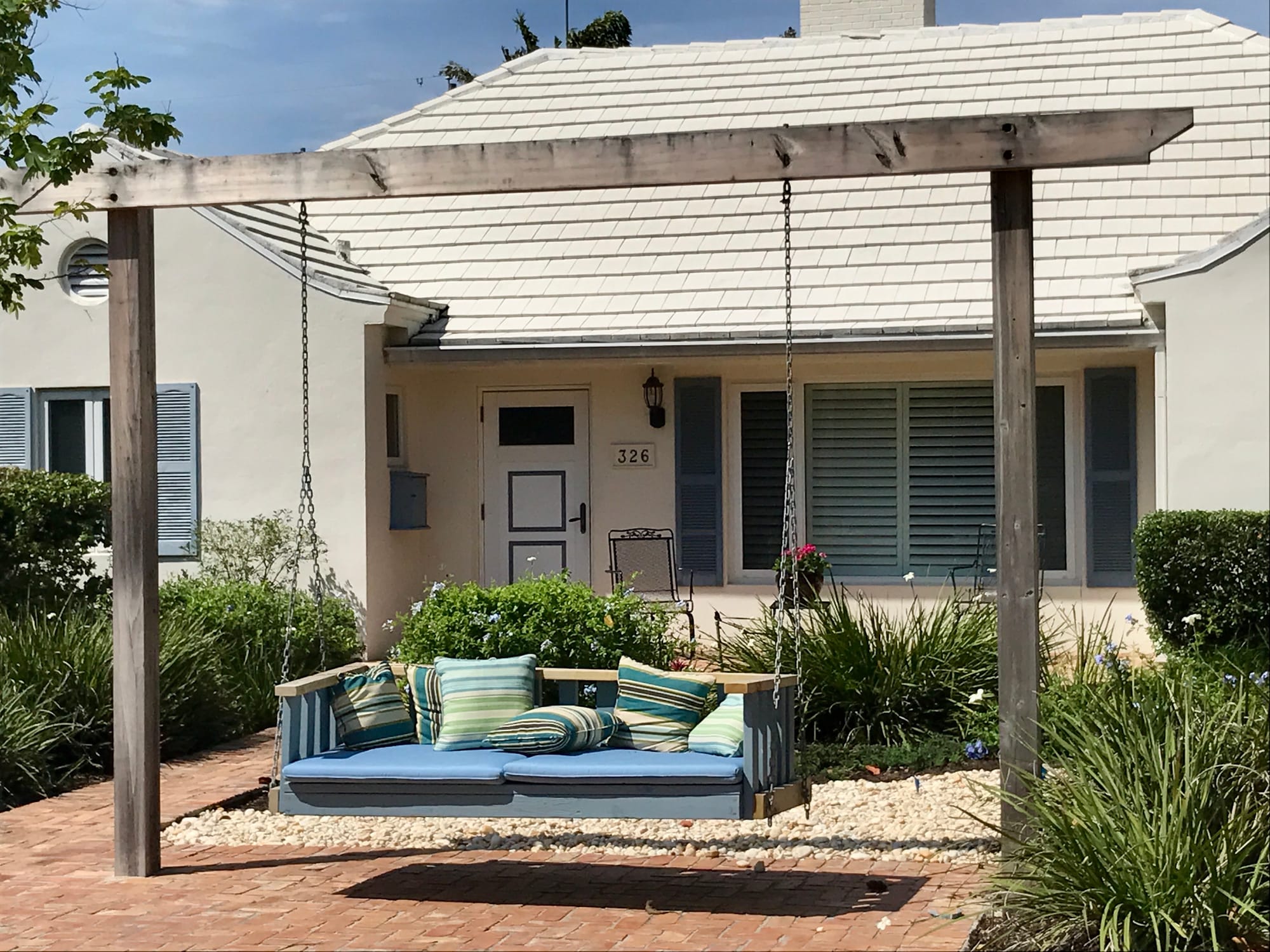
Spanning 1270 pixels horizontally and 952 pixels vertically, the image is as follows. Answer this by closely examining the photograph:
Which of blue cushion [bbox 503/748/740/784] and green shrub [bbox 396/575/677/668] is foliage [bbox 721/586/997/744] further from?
blue cushion [bbox 503/748/740/784]

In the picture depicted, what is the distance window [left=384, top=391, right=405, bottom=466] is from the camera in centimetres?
1334

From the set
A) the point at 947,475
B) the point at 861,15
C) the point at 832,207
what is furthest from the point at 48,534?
the point at 861,15

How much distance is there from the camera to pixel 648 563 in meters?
13.2

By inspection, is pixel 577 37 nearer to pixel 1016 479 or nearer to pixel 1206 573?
pixel 1206 573

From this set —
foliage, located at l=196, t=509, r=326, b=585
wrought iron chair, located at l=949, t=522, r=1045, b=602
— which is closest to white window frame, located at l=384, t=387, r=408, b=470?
foliage, located at l=196, t=509, r=326, b=585

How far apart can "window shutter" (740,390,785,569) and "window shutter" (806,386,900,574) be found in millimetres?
304

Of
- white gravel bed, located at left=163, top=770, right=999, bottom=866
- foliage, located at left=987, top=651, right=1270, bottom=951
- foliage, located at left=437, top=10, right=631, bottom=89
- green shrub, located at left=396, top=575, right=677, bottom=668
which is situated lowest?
white gravel bed, located at left=163, top=770, right=999, bottom=866

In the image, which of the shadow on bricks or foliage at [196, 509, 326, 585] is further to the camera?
foliage at [196, 509, 326, 585]

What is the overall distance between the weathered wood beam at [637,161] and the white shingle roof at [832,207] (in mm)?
6516

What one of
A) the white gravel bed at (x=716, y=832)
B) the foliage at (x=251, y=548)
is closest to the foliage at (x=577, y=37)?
the foliage at (x=251, y=548)

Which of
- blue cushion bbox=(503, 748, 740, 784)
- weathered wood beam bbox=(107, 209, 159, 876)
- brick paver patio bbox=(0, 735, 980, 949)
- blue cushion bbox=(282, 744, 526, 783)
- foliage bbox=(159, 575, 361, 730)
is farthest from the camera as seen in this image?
foliage bbox=(159, 575, 361, 730)

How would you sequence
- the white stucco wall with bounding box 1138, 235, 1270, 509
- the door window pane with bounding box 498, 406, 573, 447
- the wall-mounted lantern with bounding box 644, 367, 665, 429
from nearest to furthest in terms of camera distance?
the white stucco wall with bounding box 1138, 235, 1270, 509 → the wall-mounted lantern with bounding box 644, 367, 665, 429 → the door window pane with bounding box 498, 406, 573, 447

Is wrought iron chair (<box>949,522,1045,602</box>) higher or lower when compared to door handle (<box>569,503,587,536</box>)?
lower

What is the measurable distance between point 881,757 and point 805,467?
514 cm
